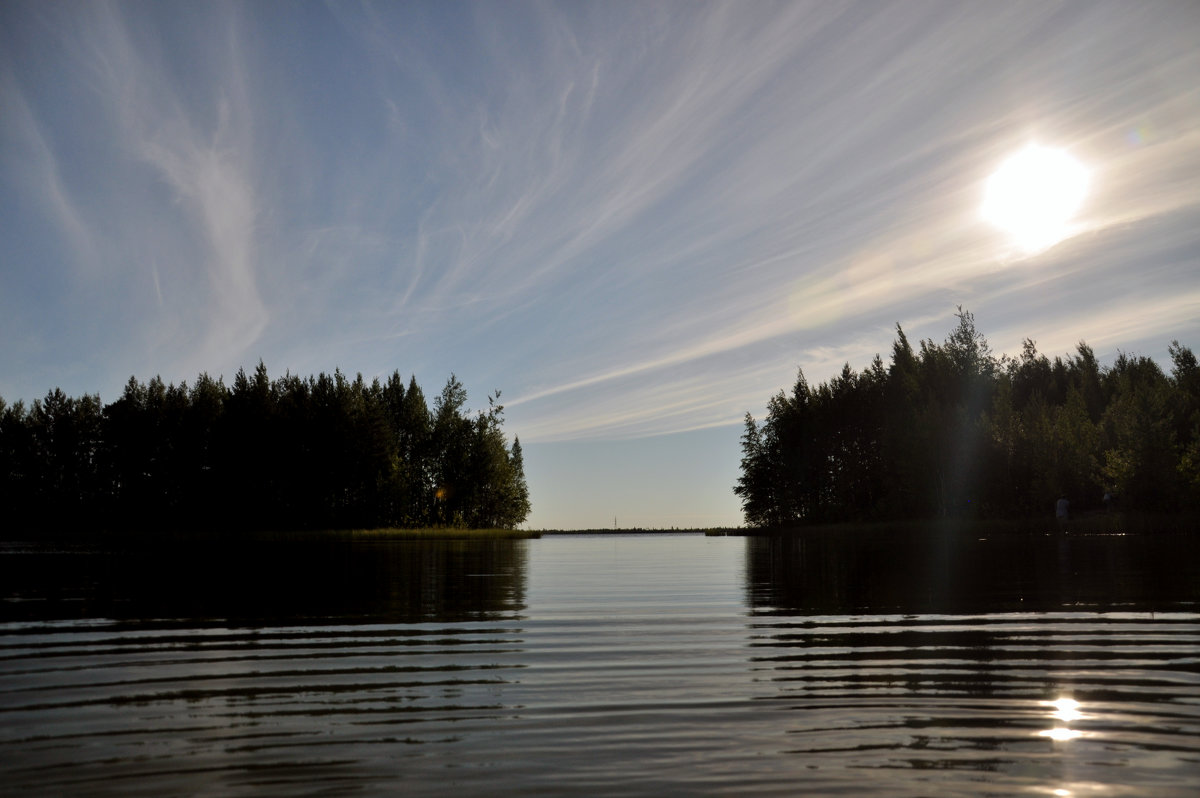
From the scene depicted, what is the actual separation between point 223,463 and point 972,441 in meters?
92.3

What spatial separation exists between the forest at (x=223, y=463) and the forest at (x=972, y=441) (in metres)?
50.3

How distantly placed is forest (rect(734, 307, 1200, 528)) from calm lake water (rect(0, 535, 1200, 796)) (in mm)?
67359

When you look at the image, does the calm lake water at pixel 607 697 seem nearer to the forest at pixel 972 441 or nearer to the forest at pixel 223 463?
the forest at pixel 972 441

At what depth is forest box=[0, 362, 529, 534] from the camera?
10075cm

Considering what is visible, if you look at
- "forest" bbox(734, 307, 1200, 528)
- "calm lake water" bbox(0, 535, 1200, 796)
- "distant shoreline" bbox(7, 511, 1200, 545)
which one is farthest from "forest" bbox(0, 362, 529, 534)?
"calm lake water" bbox(0, 535, 1200, 796)

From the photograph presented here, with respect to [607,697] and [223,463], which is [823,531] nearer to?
[223,463]

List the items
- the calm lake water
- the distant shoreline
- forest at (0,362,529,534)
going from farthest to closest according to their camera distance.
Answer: forest at (0,362,529,534) → the distant shoreline → the calm lake water

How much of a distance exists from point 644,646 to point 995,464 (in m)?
87.6

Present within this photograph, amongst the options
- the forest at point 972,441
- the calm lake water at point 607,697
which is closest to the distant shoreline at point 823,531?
the forest at point 972,441

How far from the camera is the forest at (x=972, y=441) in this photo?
77812mm

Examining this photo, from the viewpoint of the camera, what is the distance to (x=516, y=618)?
17.6 meters

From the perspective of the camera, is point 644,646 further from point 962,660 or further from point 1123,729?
point 1123,729

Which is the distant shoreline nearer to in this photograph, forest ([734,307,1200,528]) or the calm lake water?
forest ([734,307,1200,528])

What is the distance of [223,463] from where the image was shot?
100562mm
